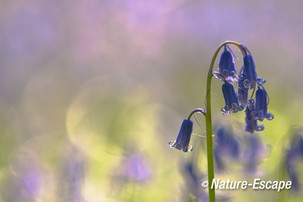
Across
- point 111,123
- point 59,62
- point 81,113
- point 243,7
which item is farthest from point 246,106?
point 243,7

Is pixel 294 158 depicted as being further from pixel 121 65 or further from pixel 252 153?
pixel 121 65

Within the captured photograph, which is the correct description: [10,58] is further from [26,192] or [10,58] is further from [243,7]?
[26,192]

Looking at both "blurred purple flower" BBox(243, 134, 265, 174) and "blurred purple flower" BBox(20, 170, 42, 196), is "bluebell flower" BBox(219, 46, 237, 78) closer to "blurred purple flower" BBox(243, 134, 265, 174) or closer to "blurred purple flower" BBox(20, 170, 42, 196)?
"blurred purple flower" BBox(243, 134, 265, 174)

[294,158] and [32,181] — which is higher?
[32,181]

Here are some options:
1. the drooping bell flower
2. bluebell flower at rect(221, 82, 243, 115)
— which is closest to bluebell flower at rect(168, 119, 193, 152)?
bluebell flower at rect(221, 82, 243, 115)

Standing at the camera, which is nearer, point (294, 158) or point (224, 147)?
point (294, 158)

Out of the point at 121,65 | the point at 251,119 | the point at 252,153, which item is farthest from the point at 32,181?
the point at 121,65
